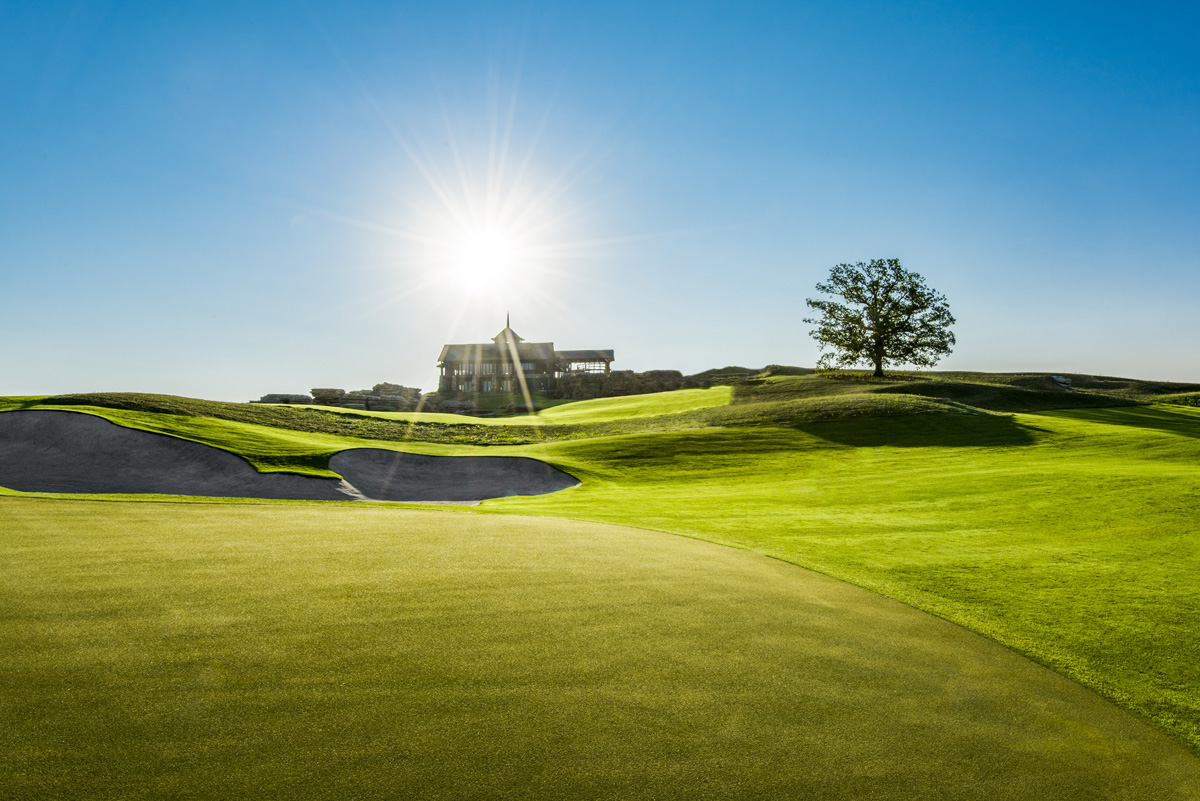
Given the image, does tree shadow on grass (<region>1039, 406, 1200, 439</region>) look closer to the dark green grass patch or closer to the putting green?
the dark green grass patch

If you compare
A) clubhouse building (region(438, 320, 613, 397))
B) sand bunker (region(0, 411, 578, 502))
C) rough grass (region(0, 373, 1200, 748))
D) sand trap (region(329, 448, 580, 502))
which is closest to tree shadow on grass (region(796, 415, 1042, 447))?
rough grass (region(0, 373, 1200, 748))

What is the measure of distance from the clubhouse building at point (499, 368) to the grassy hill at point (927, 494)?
3891cm

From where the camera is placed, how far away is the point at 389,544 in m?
8.16

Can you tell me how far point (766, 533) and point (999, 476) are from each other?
9.73 metres

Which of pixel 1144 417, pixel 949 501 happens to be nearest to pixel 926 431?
pixel 1144 417

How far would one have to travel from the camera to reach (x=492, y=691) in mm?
4402

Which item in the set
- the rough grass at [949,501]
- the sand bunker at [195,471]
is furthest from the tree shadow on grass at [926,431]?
the sand bunker at [195,471]

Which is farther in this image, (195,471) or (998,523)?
(195,471)

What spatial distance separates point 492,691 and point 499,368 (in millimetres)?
82645

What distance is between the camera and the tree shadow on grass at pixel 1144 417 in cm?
3234

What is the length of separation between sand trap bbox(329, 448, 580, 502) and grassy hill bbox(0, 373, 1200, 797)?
4.10ft

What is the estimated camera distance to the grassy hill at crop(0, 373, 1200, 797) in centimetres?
700

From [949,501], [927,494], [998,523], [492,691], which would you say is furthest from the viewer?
A: [927,494]

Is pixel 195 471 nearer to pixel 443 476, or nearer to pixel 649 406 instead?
pixel 443 476
